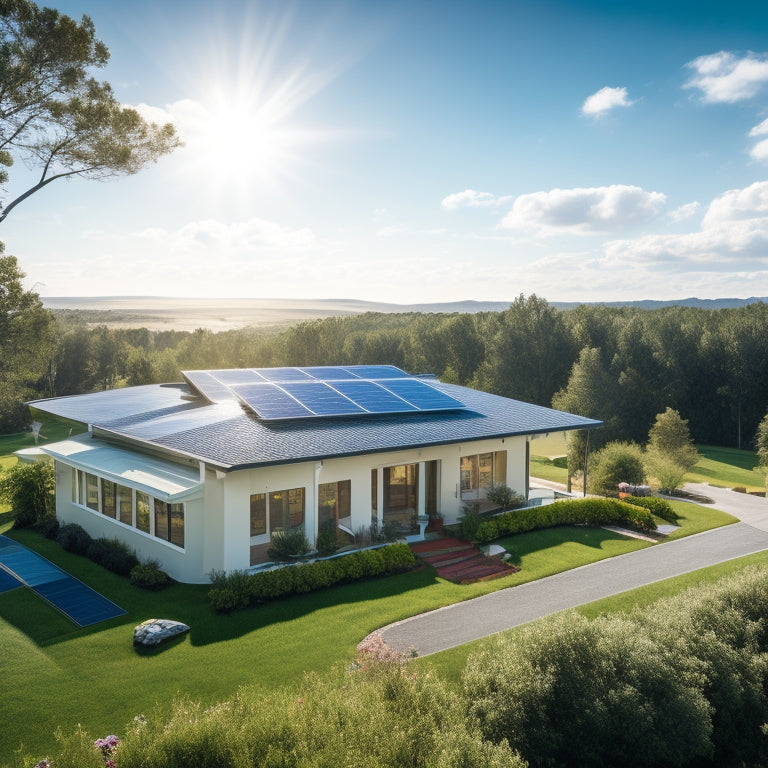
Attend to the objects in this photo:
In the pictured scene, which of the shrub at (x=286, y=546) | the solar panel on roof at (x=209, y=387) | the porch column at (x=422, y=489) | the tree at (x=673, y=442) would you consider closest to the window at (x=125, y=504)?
the solar panel on roof at (x=209, y=387)

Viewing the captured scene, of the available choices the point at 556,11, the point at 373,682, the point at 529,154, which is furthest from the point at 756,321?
the point at 373,682

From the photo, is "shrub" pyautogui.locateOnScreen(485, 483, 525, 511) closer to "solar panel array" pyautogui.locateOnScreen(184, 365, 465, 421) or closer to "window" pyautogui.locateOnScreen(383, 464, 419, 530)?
"window" pyautogui.locateOnScreen(383, 464, 419, 530)

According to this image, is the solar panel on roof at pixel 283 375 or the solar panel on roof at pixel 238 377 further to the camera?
the solar panel on roof at pixel 283 375

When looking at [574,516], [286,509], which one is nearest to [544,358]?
[574,516]

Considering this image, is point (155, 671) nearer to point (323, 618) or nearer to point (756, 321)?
point (323, 618)

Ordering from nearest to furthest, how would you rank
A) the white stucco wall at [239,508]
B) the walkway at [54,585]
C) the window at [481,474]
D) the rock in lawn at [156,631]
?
→ the rock in lawn at [156,631], the walkway at [54,585], the white stucco wall at [239,508], the window at [481,474]

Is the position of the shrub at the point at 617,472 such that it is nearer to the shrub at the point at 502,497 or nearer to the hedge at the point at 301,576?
the shrub at the point at 502,497
